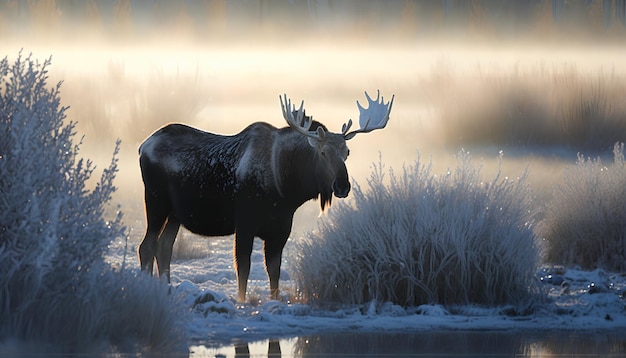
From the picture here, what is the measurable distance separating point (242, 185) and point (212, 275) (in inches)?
104

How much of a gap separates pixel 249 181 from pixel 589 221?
17.0 feet

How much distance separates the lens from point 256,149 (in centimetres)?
1526

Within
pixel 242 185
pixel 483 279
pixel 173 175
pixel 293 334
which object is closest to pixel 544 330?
pixel 483 279

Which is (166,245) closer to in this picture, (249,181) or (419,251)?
(249,181)

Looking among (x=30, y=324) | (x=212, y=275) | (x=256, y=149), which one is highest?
(x=256, y=149)

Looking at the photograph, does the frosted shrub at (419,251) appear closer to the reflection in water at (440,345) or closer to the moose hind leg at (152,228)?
the reflection in water at (440,345)

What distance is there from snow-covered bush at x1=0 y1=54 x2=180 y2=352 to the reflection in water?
2.08 ft

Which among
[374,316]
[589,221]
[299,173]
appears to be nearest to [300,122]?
[299,173]

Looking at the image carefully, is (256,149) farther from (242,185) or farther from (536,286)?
(536,286)

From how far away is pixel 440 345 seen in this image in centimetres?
1210

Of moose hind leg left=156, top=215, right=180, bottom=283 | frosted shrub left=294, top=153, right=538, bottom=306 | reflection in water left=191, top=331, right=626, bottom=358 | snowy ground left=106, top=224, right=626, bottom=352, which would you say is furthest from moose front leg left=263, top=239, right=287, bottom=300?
reflection in water left=191, top=331, right=626, bottom=358

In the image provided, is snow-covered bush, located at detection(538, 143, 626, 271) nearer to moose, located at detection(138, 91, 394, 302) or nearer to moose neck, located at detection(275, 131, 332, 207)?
moose, located at detection(138, 91, 394, 302)

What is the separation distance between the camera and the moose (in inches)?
591

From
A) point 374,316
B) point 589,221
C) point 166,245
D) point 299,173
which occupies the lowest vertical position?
point 374,316
